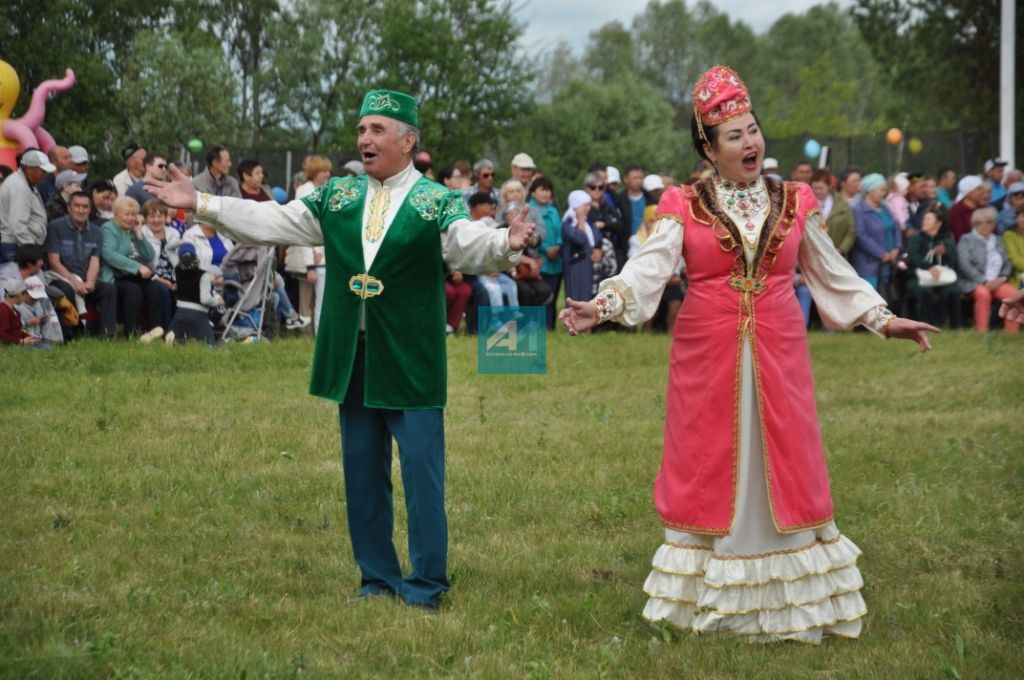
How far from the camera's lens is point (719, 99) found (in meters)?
6.49

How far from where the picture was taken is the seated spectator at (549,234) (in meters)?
17.5

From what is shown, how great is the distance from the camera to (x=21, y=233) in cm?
1415

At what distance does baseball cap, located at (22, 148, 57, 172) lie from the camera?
15039mm

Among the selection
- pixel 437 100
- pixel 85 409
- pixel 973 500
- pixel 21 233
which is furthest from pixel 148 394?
pixel 437 100

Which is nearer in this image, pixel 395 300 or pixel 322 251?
pixel 395 300

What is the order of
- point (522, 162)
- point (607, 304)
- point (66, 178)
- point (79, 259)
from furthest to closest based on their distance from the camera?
point (522, 162)
point (66, 178)
point (79, 259)
point (607, 304)

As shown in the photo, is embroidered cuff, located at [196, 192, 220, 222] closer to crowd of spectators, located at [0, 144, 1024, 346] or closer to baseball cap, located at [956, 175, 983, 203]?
crowd of spectators, located at [0, 144, 1024, 346]

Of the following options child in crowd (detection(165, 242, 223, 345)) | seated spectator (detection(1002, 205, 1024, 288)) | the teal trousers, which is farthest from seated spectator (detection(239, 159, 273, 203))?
seated spectator (detection(1002, 205, 1024, 288))

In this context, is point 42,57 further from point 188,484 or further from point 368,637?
point 368,637

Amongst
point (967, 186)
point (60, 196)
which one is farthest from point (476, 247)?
point (967, 186)

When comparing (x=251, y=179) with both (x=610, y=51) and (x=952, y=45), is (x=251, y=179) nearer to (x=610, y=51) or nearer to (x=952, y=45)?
(x=952, y=45)

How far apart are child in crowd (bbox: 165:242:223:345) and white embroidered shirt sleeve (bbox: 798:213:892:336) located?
903 cm

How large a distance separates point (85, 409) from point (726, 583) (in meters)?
6.70

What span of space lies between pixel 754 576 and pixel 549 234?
11.6 meters
